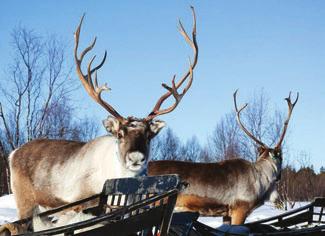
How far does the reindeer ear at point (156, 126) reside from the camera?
619 cm

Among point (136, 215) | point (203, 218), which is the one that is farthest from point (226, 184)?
point (136, 215)

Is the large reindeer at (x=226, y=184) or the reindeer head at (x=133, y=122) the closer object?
the reindeer head at (x=133, y=122)

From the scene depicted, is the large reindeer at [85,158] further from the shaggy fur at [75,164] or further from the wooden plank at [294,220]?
the wooden plank at [294,220]

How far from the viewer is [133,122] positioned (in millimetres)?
6012

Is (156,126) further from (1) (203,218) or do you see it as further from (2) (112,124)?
(1) (203,218)

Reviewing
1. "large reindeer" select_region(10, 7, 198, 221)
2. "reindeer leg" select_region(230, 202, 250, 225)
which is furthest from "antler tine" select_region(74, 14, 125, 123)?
"reindeer leg" select_region(230, 202, 250, 225)

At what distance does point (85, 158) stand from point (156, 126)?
125 centimetres

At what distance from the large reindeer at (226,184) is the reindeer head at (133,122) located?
2.78 metres

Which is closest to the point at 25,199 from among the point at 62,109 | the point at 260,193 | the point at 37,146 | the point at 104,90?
the point at 37,146

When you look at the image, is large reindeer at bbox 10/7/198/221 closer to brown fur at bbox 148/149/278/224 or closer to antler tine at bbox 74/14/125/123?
antler tine at bbox 74/14/125/123

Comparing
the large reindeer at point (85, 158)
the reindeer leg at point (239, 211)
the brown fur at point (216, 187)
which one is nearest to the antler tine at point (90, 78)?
the large reindeer at point (85, 158)

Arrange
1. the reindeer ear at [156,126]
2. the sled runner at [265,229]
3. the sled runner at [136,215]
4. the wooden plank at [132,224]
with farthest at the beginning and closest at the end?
the reindeer ear at [156,126] → the sled runner at [265,229] → the wooden plank at [132,224] → the sled runner at [136,215]

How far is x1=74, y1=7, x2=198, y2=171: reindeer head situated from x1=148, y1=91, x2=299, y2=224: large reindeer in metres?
2.78

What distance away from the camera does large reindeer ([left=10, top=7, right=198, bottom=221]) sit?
232 inches
